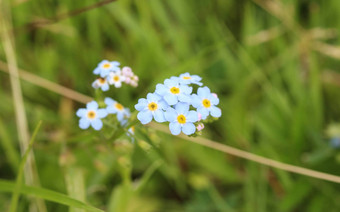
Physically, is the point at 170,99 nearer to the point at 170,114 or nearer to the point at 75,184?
the point at 170,114

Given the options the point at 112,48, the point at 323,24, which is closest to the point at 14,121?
the point at 112,48

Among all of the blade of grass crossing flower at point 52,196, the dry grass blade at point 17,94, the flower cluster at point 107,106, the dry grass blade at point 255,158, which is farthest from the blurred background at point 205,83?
the flower cluster at point 107,106

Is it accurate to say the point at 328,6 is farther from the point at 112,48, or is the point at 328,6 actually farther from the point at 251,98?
→ the point at 112,48

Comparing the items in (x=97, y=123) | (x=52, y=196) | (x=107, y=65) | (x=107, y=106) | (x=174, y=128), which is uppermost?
(x=107, y=65)

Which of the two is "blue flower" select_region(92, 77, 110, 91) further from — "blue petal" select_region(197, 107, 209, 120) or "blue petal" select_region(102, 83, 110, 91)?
"blue petal" select_region(197, 107, 209, 120)

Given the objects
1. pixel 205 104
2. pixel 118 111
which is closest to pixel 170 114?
pixel 205 104

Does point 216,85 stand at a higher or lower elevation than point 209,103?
higher

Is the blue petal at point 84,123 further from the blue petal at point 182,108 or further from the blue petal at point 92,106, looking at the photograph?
the blue petal at point 182,108
